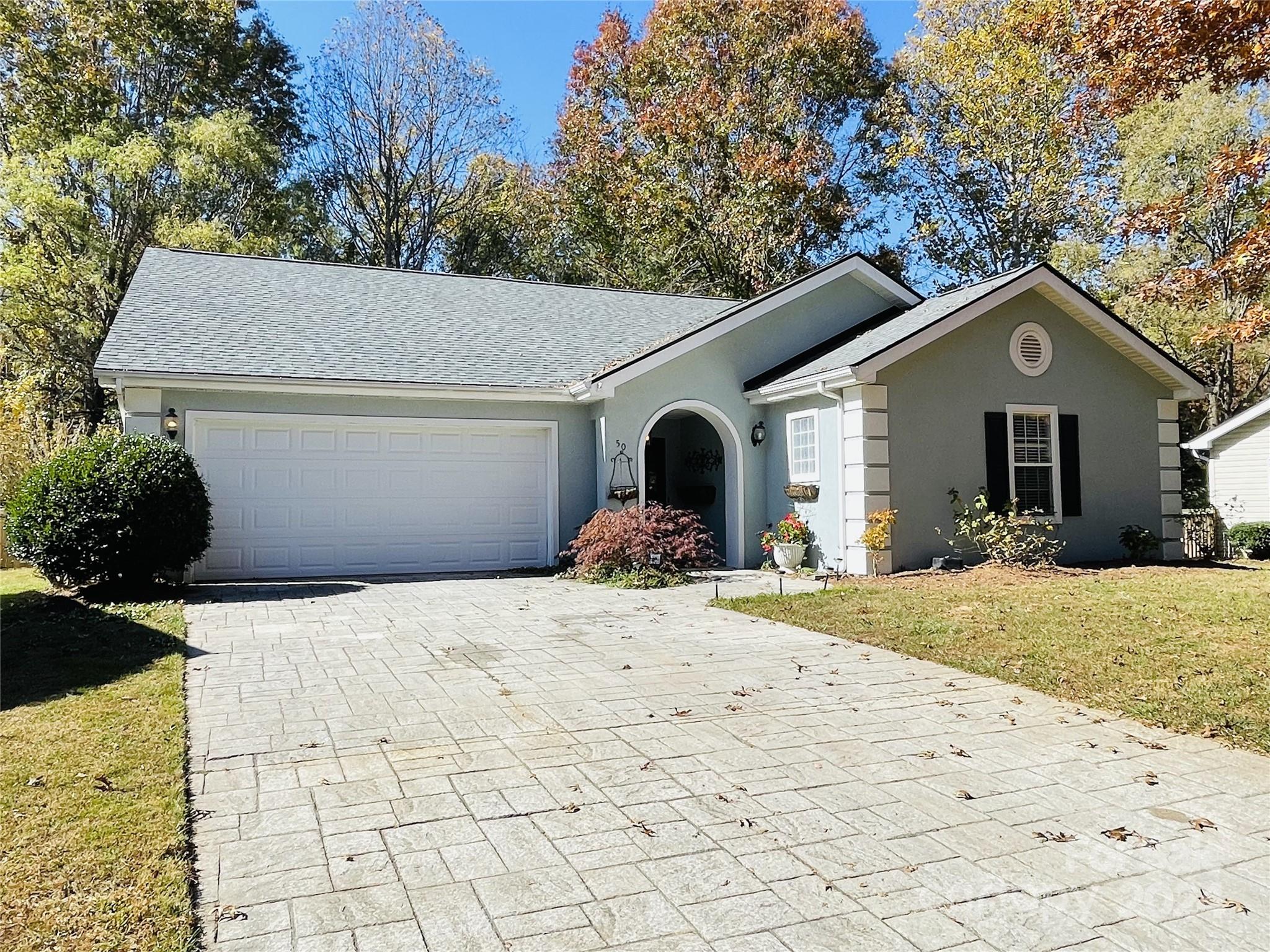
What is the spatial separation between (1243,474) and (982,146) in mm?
10879

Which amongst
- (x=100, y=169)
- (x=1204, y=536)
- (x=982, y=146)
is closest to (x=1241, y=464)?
(x=1204, y=536)

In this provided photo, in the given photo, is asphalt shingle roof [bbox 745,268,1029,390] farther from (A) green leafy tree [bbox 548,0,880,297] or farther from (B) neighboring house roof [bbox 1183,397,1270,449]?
(A) green leafy tree [bbox 548,0,880,297]

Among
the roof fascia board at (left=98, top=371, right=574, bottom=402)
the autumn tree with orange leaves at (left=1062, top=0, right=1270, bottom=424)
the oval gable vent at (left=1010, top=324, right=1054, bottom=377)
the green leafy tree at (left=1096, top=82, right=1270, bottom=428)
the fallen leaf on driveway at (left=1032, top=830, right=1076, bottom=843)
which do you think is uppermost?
the green leafy tree at (left=1096, top=82, right=1270, bottom=428)

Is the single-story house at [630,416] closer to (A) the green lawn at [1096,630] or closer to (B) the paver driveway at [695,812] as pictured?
(A) the green lawn at [1096,630]

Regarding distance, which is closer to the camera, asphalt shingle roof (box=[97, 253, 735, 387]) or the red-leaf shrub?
the red-leaf shrub

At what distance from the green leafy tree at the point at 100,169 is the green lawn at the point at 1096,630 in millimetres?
18832

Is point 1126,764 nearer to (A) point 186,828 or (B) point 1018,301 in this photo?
(A) point 186,828

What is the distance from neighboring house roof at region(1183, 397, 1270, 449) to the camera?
18656 millimetres

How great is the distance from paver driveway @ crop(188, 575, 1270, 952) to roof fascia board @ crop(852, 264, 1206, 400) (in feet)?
19.8

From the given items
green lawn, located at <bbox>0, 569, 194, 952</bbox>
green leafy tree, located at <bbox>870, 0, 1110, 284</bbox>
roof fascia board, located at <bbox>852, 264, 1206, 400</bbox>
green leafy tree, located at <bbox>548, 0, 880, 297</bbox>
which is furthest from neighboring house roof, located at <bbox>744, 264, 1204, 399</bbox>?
green leafy tree, located at <bbox>548, 0, 880, 297</bbox>

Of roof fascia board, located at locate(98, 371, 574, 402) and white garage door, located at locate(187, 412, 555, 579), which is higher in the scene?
roof fascia board, located at locate(98, 371, 574, 402)

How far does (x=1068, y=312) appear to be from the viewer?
12.8 metres

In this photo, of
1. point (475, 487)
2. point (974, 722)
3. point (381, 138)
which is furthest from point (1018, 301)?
point (381, 138)

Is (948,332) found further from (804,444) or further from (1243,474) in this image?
(1243,474)
